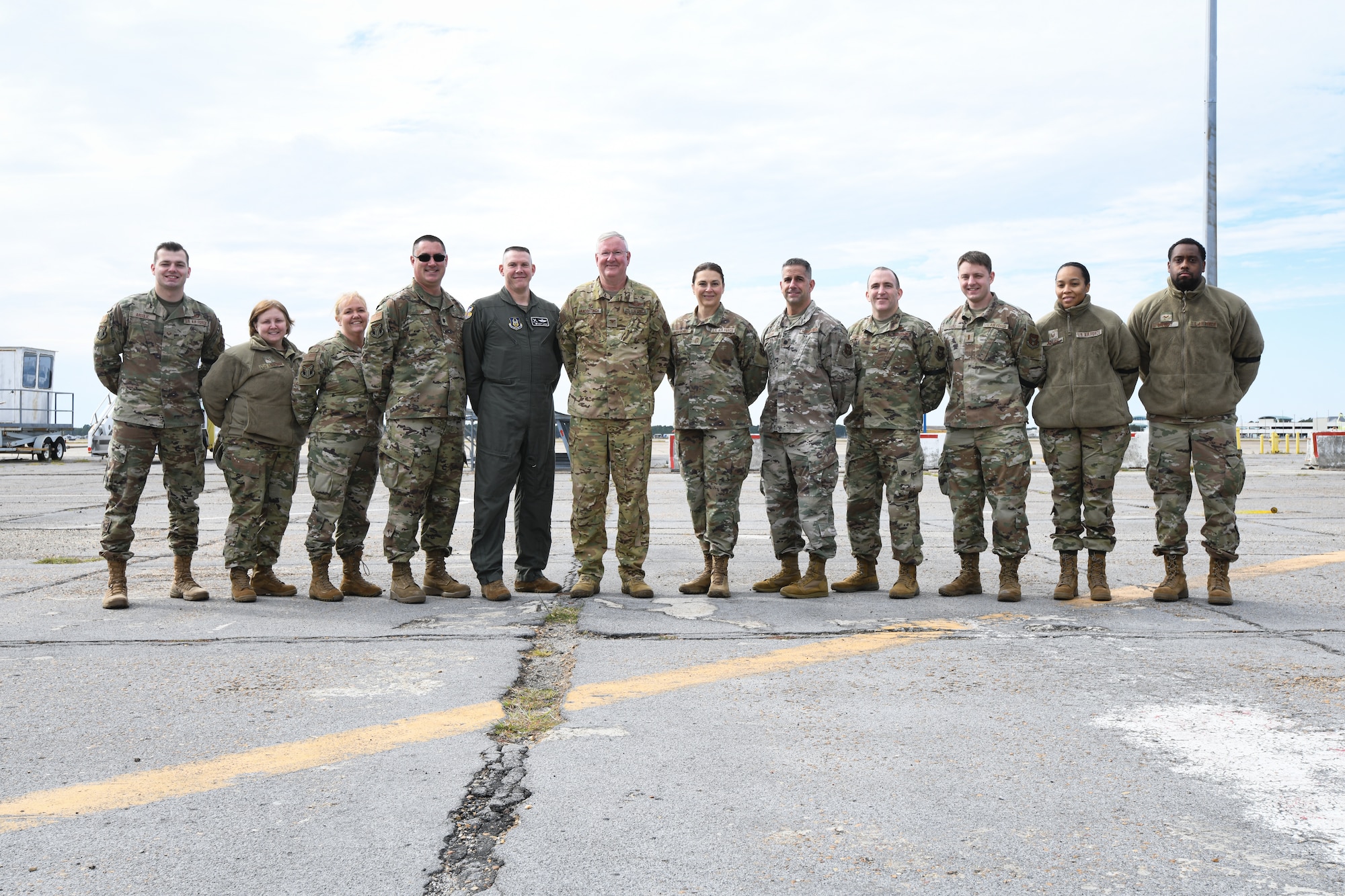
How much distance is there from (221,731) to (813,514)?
3.57 m

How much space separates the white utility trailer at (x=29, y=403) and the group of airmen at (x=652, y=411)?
84.3 ft

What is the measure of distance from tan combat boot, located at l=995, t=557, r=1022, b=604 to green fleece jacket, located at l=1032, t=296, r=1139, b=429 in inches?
31.9

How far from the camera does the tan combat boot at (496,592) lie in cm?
582

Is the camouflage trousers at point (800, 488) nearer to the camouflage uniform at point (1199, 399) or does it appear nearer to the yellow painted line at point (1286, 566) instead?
the camouflage uniform at point (1199, 399)

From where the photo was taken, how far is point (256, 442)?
229 inches

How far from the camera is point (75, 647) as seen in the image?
4512 mm

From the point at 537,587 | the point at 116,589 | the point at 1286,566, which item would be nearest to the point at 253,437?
the point at 116,589

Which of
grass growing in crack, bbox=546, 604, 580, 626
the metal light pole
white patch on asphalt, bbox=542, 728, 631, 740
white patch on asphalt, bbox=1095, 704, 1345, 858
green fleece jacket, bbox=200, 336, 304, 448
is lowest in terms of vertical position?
white patch on asphalt, bbox=542, 728, 631, 740

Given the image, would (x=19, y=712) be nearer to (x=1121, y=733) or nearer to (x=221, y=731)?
(x=221, y=731)

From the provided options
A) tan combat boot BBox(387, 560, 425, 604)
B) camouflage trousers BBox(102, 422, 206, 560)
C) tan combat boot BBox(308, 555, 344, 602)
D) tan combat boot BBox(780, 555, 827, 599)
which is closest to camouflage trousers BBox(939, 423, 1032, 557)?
tan combat boot BBox(780, 555, 827, 599)

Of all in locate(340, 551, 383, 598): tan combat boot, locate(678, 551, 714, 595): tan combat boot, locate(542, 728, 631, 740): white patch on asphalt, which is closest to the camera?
locate(542, 728, 631, 740): white patch on asphalt

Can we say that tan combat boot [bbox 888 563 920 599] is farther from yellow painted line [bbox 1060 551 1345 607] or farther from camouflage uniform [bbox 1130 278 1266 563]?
camouflage uniform [bbox 1130 278 1266 563]

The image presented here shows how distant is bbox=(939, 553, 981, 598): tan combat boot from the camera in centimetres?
596

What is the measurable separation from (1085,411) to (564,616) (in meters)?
3.12
